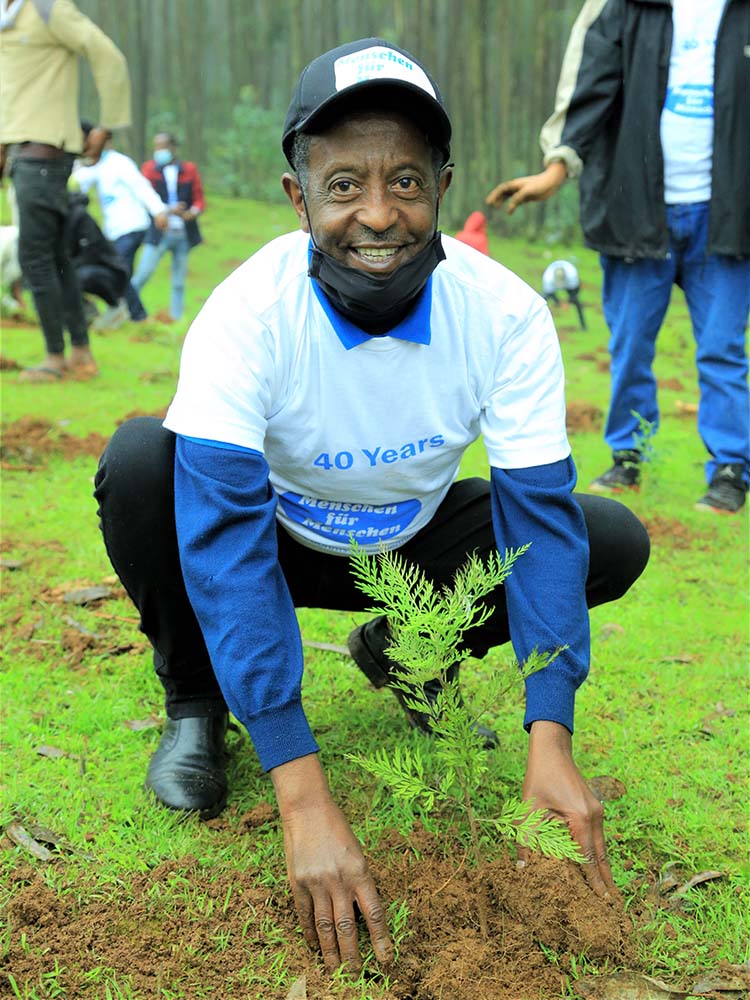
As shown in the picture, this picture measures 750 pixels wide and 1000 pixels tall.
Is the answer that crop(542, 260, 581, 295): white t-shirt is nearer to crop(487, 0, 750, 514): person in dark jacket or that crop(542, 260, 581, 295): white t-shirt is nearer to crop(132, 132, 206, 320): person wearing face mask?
crop(132, 132, 206, 320): person wearing face mask

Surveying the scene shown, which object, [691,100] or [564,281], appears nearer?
[691,100]

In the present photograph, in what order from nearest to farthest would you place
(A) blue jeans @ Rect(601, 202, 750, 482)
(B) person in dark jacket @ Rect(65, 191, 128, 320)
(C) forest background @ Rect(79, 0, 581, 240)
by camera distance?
(A) blue jeans @ Rect(601, 202, 750, 482) → (B) person in dark jacket @ Rect(65, 191, 128, 320) → (C) forest background @ Rect(79, 0, 581, 240)

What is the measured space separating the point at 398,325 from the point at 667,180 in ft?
10.4

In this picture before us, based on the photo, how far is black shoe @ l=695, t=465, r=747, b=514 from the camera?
506 centimetres

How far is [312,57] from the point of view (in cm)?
2256

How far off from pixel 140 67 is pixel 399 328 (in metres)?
20.8

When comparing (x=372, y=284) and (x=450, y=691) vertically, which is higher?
(x=372, y=284)

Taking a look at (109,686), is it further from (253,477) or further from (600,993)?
(600,993)

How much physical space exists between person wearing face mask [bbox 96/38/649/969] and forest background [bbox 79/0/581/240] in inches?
619

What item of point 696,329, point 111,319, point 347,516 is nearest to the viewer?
point 347,516

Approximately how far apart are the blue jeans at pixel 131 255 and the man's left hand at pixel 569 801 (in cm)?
871

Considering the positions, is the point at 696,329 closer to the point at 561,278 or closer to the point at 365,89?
the point at 365,89

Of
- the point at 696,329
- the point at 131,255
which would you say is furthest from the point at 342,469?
the point at 131,255

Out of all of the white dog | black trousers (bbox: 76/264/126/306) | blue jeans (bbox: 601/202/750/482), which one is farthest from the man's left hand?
the white dog
